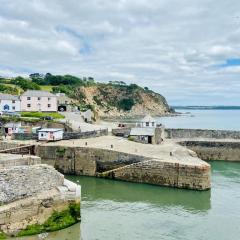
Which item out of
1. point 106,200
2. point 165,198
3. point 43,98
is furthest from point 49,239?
point 43,98

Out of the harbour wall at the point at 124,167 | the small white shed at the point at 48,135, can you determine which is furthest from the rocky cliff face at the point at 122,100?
the harbour wall at the point at 124,167

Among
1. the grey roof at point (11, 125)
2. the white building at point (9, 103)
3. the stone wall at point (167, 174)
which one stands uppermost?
the white building at point (9, 103)

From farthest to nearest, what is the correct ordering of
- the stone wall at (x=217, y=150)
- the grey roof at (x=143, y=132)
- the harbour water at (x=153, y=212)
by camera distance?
the stone wall at (x=217, y=150), the grey roof at (x=143, y=132), the harbour water at (x=153, y=212)

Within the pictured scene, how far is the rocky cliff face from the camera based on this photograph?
420ft

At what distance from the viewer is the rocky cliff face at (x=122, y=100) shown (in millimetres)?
127938

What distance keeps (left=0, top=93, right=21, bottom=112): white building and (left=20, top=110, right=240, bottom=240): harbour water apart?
73.0 ft

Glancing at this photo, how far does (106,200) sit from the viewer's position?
23594 mm

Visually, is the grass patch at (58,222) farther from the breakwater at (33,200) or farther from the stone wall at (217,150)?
the stone wall at (217,150)

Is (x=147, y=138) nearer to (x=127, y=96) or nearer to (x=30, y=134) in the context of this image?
(x=30, y=134)

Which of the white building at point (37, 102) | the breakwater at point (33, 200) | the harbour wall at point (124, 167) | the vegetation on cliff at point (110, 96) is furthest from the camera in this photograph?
the vegetation on cliff at point (110, 96)

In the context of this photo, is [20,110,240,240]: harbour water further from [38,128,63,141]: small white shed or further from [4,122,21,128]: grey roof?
[4,122,21,128]: grey roof

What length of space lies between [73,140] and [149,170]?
346 inches

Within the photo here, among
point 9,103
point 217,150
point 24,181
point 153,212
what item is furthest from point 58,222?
point 9,103

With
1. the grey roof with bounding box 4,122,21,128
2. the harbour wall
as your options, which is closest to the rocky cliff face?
the grey roof with bounding box 4,122,21,128
